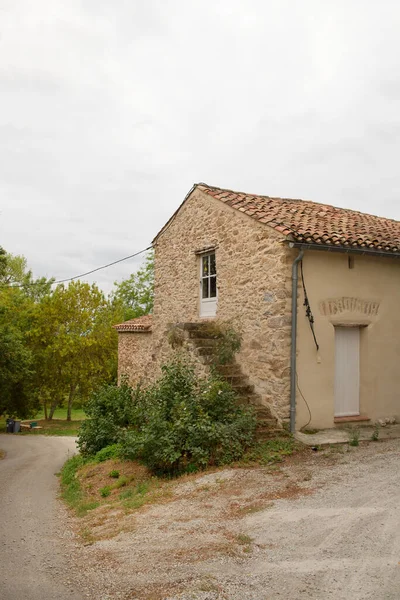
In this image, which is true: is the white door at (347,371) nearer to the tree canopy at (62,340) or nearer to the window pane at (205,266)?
the window pane at (205,266)

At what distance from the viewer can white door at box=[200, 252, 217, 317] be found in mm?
13086

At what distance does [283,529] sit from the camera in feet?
19.0

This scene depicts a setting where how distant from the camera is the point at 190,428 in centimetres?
876

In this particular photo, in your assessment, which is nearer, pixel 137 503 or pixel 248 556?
pixel 248 556

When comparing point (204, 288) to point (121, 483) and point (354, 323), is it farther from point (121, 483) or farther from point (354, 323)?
point (121, 483)

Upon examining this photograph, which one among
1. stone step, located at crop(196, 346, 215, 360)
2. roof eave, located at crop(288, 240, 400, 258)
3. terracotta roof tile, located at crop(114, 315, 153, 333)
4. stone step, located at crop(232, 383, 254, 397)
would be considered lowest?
stone step, located at crop(232, 383, 254, 397)

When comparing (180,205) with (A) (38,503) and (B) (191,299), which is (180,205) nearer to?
(B) (191,299)

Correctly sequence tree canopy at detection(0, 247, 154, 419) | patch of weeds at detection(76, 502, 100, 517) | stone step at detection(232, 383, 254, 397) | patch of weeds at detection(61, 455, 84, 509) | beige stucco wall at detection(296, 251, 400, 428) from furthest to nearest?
tree canopy at detection(0, 247, 154, 419) < stone step at detection(232, 383, 254, 397) < beige stucco wall at detection(296, 251, 400, 428) < patch of weeds at detection(61, 455, 84, 509) < patch of weeds at detection(76, 502, 100, 517)

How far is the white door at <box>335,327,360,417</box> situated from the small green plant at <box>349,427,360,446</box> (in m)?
0.54

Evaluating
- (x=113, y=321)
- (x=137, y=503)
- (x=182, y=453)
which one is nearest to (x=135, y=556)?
(x=137, y=503)

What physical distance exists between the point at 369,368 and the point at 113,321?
886 inches

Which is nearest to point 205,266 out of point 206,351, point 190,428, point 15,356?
point 206,351

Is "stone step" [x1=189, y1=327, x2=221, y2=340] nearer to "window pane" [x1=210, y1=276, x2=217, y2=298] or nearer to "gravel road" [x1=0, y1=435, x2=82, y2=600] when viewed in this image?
"window pane" [x1=210, y1=276, x2=217, y2=298]

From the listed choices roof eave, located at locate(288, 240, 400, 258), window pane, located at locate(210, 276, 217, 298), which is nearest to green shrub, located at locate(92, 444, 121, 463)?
window pane, located at locate(210, 276, 217, 298)
